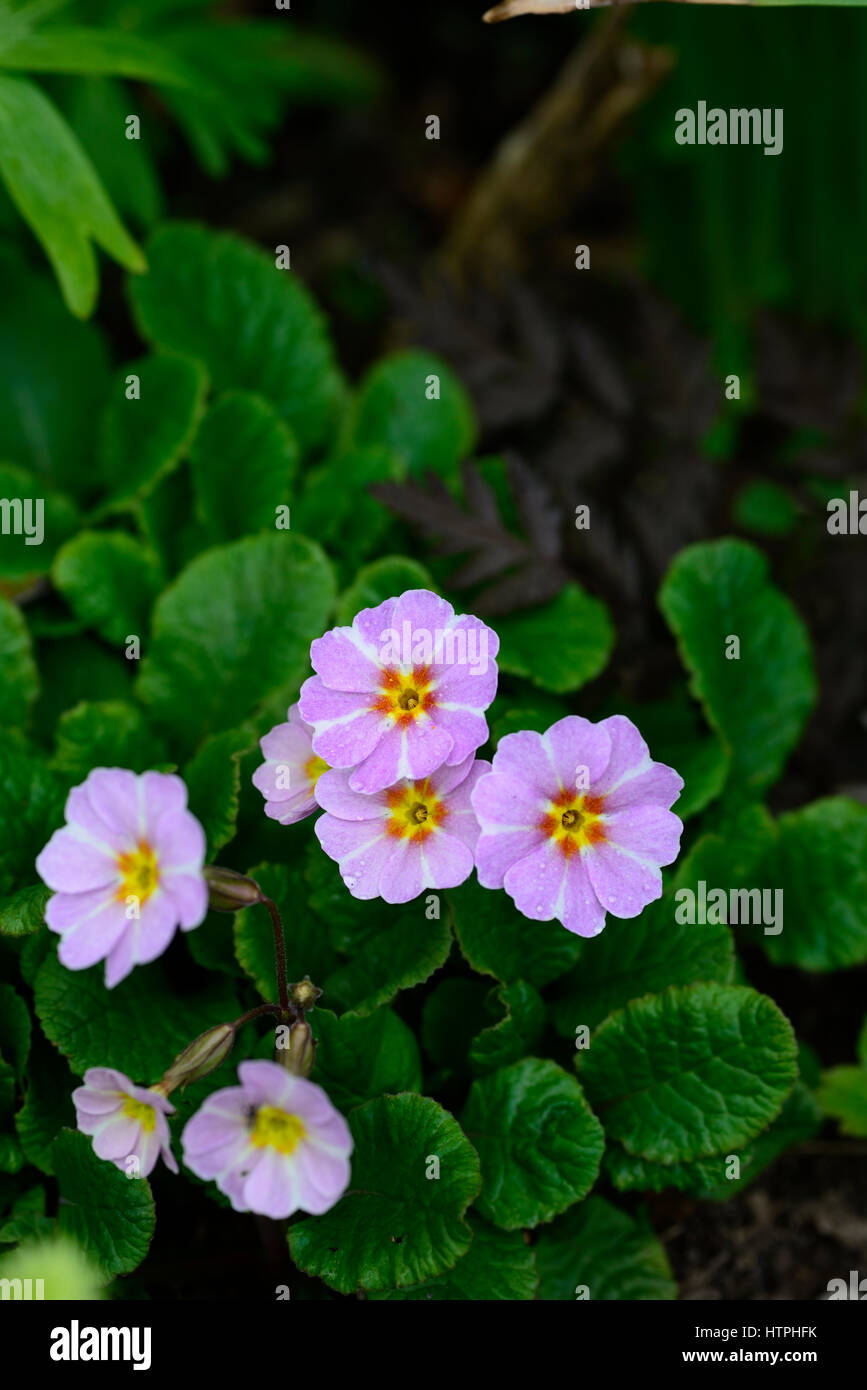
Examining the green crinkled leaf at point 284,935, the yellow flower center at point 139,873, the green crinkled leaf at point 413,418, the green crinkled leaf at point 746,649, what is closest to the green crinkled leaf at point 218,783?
the green crinkled leaf at point 284,935

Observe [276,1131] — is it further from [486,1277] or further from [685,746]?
[685,746]

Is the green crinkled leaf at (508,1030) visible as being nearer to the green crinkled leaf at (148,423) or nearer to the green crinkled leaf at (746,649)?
the green crinkled leaf at (746,649)

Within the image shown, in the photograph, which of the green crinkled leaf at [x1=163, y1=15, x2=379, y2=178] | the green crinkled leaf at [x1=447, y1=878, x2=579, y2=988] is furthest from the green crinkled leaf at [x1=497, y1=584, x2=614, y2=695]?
the green crinkled leaf at [x1=163, y1=15, x2=379, y2=178]

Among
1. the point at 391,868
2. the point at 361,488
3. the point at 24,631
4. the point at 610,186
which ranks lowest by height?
the point at 391,868
